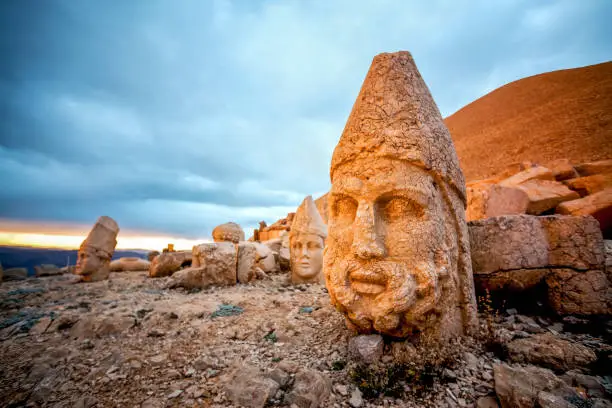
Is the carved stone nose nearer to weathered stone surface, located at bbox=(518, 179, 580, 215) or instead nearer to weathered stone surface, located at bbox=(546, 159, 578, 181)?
weathered stone surface, located at bbox=(518, 179, 580, 215)

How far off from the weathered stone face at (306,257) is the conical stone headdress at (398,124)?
12.7ft

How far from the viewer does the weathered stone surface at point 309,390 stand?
1.81 meters

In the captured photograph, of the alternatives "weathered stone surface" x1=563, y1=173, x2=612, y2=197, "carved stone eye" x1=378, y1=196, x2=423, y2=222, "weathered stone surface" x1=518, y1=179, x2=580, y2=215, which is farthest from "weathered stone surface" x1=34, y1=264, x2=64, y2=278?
"weathered stone surface" x1=563, y1=173, x2=612, y2=197

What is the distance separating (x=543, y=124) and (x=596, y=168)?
46.9 feet

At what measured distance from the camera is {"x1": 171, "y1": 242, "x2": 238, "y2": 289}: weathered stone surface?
602 centimetres

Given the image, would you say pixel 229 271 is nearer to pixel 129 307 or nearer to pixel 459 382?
pixel 129 307

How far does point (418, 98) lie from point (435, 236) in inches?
56.6

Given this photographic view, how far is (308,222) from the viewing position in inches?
256

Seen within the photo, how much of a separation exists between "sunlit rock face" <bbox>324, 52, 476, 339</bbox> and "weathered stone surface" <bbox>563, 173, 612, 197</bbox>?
526 centimetres

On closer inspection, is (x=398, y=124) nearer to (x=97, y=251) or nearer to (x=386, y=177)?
(x=386, y=177)

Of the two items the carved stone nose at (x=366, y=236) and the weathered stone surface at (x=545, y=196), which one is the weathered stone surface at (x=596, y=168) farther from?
the carved stone nose at (x=366, y=236)

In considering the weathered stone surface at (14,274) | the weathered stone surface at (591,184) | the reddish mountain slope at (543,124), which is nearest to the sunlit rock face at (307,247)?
the weathered stone surface at (591,184)

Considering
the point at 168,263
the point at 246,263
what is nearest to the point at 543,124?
the point at 246,263

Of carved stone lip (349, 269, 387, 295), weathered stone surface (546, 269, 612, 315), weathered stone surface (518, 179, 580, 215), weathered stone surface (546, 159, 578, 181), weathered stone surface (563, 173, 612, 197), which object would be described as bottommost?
weathered stone surface (546, 269, 612, 315)
